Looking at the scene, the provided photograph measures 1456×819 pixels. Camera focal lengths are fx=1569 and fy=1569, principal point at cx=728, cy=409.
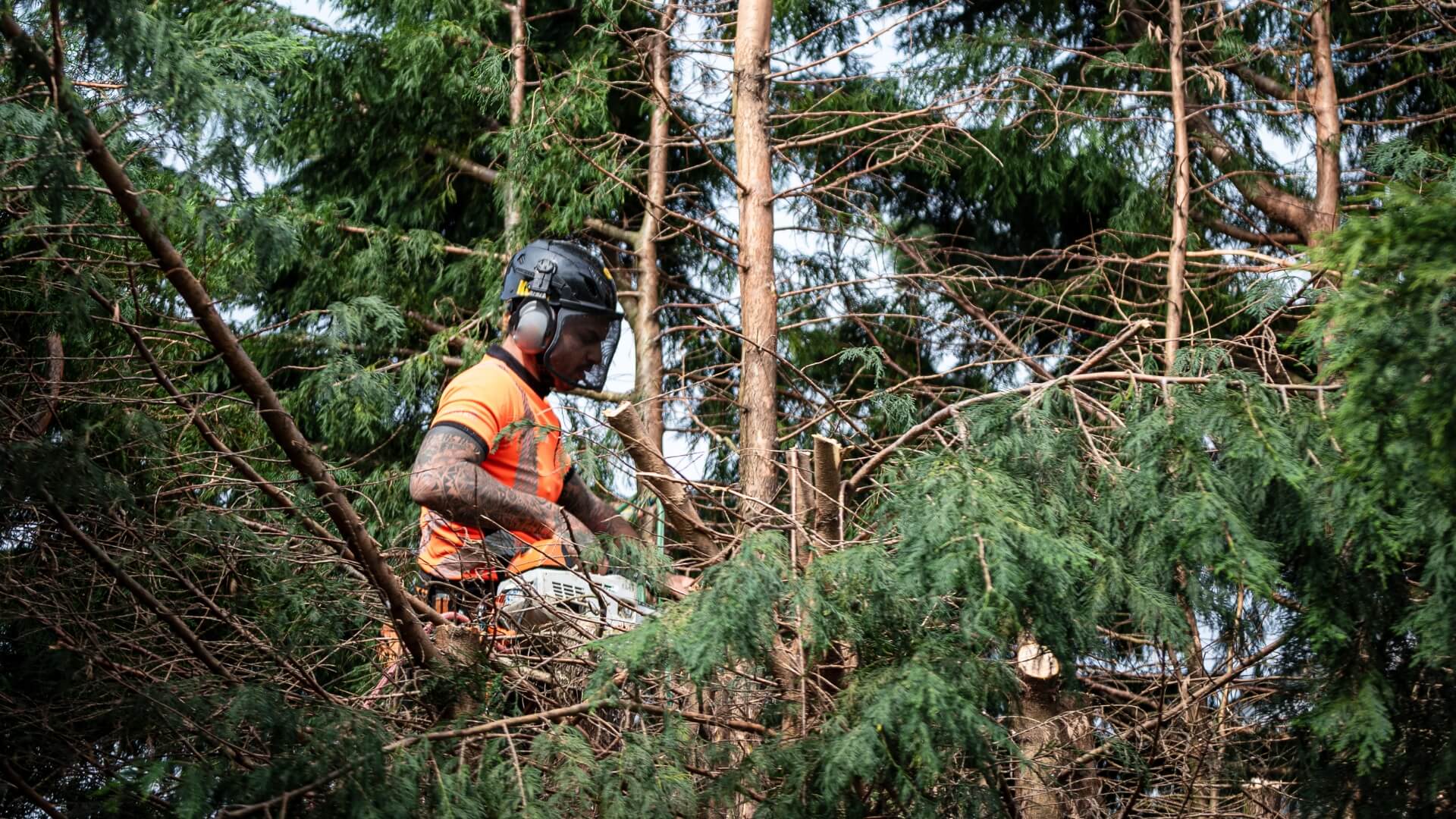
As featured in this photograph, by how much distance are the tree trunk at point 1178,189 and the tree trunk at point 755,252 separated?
5.88 feet

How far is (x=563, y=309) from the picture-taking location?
6414mm

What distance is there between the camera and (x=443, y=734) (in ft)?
15.2

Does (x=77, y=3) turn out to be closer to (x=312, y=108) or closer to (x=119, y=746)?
(x=119, y=746)

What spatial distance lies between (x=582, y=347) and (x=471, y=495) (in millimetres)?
1100

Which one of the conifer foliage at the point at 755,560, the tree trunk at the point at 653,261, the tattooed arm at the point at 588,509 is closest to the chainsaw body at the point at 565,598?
the conifer foliage at the point at 755,560

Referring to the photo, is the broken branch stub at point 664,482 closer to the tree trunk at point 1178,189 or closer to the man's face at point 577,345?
the man's face at point 577,345

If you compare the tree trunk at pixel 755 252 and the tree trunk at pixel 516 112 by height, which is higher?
the tree trunk at pixel 516 112

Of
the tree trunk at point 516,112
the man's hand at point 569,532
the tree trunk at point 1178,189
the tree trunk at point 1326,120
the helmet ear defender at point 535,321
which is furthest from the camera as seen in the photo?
the tree trunk at point 516,112

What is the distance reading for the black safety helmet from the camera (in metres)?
6.39

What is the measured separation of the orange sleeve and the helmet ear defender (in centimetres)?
22

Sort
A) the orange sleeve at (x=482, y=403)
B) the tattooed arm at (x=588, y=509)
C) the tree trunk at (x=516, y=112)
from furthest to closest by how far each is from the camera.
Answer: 1. the tree trunk at (x=516, y=112)
2. the tattooed arm at (x=588, y=509)
3. the orange sleeve at (x=482, y=403)

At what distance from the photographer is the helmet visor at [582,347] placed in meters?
6.40

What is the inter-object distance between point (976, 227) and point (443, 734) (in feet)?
21.8

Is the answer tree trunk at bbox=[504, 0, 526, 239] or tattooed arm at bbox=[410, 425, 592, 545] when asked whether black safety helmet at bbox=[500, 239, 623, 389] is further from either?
tree trunk at bbox=[504, 0, 526, 239]
